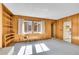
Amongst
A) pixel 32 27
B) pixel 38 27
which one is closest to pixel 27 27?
pixel 32 27

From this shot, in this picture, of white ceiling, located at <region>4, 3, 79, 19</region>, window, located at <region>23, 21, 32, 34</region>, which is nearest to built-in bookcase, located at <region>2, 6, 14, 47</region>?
white ceiling, located at <region>4, 3, 79, 19</region>

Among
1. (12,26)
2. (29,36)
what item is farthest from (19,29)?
(29,36)

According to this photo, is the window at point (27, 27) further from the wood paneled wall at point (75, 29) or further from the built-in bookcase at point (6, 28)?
the wood paneled wall at point (75, 29)

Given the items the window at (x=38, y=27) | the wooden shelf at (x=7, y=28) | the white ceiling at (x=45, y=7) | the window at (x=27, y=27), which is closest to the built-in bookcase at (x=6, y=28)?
the wooden shelf at (x=7, y=28)

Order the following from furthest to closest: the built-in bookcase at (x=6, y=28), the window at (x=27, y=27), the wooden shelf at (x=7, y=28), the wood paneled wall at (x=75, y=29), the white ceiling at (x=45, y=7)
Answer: the window at (x=27, y=27) → the wood paneled wall at (x=75, y=29) → the wooden shelf at (x=7, y=28) → the built-in bookcase at (x=6, y=28) → the white ceiling at (x=45, y=7)

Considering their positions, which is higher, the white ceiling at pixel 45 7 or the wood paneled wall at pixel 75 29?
the white ceiling at pixel 45 7

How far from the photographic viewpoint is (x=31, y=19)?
855 centimetres

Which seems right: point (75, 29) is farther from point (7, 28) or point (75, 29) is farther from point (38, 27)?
point (7, 28)

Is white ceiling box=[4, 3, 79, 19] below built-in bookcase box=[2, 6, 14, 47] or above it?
above

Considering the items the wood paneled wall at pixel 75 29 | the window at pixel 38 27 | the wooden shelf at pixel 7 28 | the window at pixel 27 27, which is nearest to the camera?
the wooden shelf at pixel 7 28

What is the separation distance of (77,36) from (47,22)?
4.01m

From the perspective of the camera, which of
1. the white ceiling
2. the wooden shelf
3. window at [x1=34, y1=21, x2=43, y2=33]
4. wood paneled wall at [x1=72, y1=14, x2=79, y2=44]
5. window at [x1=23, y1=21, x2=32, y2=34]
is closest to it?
the white ceiling

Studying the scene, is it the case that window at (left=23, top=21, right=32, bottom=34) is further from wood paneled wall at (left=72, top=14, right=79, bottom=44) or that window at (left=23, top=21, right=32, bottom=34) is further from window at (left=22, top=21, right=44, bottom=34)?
wood paneled wall at (left=72, top=14, right=79, bottom=44)

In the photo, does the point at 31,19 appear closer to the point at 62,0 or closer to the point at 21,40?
the point at 21,40
